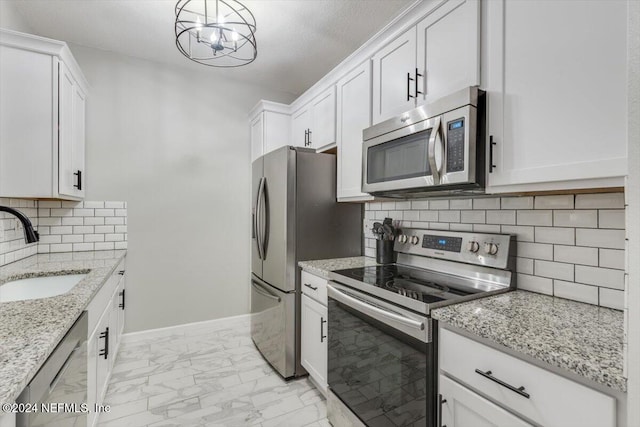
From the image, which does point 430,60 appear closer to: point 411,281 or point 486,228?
point 486,228

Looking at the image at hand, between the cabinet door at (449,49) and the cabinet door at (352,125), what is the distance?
1.60ft

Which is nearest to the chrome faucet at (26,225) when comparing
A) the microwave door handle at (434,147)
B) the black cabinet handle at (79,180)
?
the black cabinet handle at (79,180)

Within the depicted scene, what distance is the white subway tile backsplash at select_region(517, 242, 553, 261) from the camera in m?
1.42

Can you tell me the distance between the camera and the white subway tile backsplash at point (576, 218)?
50.6 inches

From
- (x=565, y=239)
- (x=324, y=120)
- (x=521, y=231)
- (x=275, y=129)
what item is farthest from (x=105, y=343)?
(x=565, y=239)

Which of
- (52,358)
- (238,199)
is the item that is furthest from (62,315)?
(238,199)

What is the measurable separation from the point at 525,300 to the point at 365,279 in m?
0.73

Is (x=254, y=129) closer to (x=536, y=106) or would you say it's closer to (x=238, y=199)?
(x=238, y=199)

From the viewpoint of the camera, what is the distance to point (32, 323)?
102cm

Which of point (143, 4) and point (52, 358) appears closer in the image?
point (52, 358)

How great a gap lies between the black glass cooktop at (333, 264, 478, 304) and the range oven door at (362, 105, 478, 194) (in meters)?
0.50

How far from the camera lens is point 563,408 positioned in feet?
2.74

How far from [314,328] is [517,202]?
57.0 inches

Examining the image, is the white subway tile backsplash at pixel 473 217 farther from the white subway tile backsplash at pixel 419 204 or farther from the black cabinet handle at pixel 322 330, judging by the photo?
the black cabinet handle at pixel 322 330
